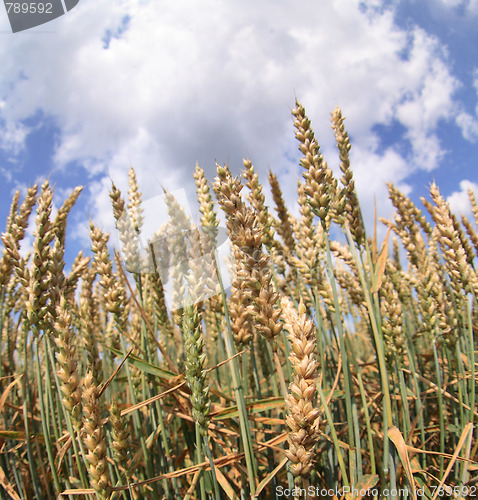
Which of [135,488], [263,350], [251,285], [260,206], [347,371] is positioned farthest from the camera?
[263,350]

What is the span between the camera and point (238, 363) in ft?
4.97

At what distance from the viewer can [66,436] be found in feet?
5.41

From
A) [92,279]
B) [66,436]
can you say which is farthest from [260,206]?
[92,279]

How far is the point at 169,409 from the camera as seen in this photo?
179 cm

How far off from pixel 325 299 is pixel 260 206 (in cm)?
66

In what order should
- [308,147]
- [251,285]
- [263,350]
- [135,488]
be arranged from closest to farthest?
[251,285] → [308,147] → [135,488] → [263,350]

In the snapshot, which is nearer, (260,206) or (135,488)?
(135,488)

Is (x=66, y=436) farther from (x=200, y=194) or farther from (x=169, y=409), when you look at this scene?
(x=200, y=194)

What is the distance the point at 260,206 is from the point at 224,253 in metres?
0.34

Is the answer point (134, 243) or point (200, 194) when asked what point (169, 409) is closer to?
point (134, 243)

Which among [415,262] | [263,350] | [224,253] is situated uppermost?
[224,253]

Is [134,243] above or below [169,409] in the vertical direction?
above

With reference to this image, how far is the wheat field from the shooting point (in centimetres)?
110

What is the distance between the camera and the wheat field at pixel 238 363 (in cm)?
→ 110
